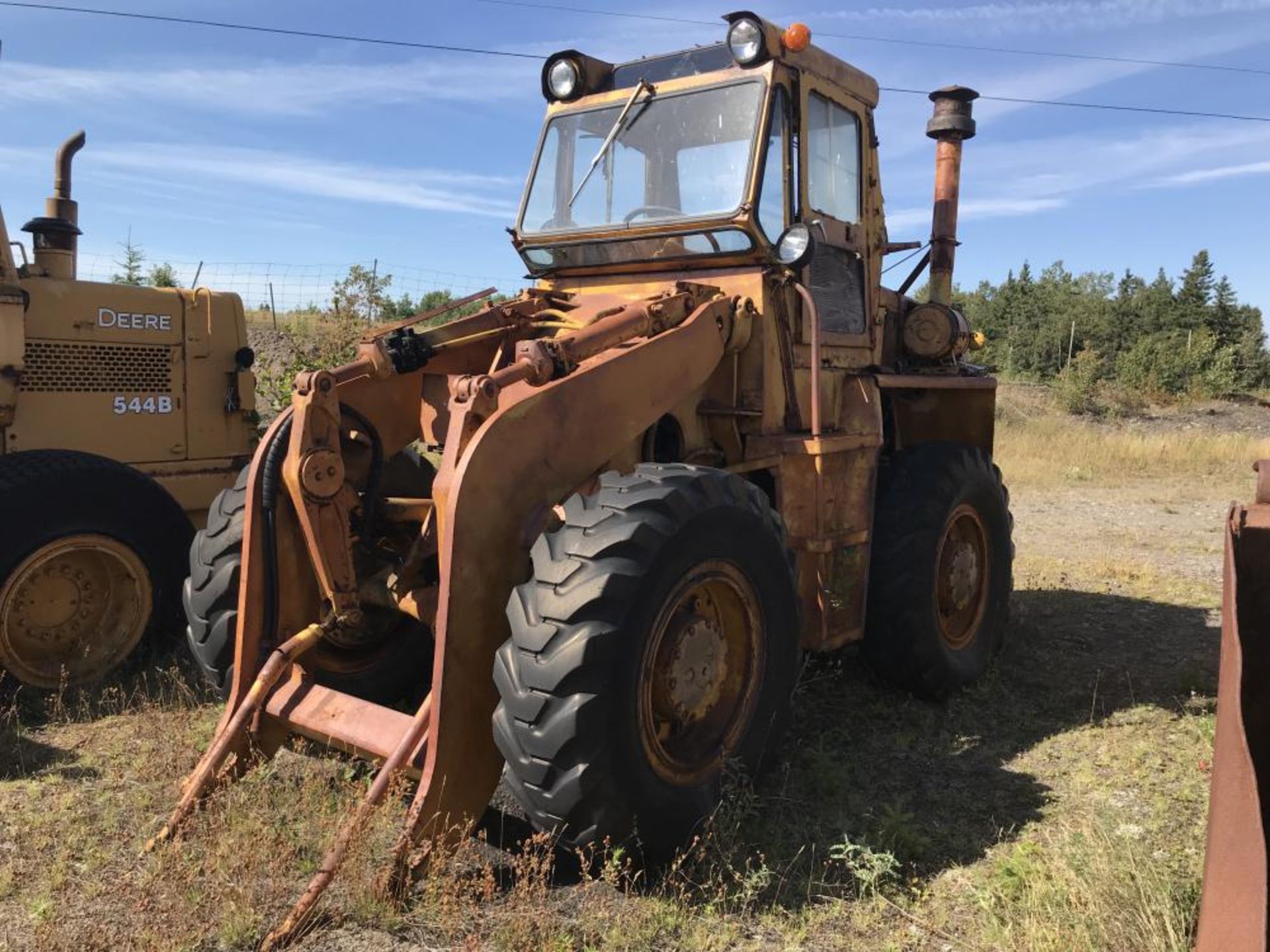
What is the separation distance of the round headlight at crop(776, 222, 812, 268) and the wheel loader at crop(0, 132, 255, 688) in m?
3.57

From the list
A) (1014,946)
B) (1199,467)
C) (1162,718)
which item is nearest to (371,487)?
(1014,946)

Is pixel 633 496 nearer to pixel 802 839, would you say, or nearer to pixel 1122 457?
pixel 802 839

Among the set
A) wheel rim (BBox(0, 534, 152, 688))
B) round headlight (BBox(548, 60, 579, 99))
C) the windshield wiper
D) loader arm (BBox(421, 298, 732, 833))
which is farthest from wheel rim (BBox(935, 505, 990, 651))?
wheel rim (BBox(0, 534, 152, 688))

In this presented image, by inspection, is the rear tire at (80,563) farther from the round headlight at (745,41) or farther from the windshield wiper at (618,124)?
the round headlight at (745,41)

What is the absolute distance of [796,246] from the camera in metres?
4.57

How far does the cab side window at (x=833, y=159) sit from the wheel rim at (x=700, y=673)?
7.53 feet

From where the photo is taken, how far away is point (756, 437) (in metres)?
4.83


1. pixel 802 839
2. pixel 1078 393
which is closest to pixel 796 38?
pixel 802 839

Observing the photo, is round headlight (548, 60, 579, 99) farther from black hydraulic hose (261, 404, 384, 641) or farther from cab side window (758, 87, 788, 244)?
black hydraulic hose (261, 404, 384, 641)

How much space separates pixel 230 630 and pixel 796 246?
287cm

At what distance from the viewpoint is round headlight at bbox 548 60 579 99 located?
5.38 meters

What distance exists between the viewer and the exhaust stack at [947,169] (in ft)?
21.4

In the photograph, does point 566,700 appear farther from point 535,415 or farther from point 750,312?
point 750,312

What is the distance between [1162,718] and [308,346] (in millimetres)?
13190
